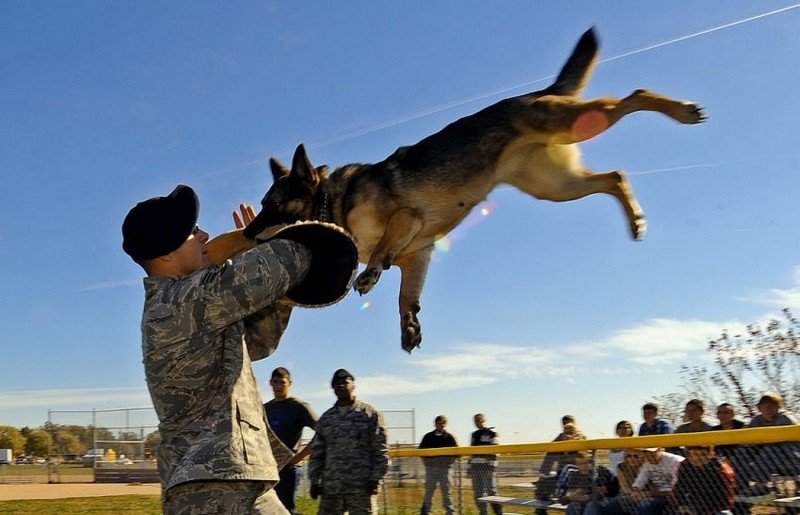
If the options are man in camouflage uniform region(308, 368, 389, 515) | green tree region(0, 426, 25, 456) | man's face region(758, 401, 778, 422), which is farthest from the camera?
green tree region(0, 426, 25, 456)

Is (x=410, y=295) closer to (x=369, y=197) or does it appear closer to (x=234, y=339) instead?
(x=369, y=197)

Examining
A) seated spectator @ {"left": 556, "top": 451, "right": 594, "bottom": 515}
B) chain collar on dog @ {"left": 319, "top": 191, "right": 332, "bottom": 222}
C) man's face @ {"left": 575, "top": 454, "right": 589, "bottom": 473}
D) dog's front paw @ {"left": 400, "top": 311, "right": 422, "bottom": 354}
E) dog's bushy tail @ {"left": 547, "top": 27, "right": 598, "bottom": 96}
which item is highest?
dog's bushy tail @ {"left": 547, "top": 27, "right": 598, "bottom": 96}

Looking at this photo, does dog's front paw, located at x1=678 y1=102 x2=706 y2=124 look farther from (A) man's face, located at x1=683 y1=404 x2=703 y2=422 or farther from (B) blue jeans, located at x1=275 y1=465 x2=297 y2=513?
(B) blue jeans, located at x1=275 y1=465 x2=297 y2=513

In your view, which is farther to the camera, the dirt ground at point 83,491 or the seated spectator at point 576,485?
the dirt ground at point 83,491

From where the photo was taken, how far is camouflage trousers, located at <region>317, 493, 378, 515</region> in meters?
7.87

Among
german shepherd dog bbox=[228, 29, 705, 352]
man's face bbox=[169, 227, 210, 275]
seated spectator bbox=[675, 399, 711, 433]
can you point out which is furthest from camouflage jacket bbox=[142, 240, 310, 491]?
seated spectator bbox=[675, 399, 711, 433]

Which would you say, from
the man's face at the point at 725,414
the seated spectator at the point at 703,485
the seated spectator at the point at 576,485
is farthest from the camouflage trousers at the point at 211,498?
the man's face at the point at 725,414

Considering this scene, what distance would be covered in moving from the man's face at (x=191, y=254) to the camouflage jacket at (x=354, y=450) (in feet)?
17.8

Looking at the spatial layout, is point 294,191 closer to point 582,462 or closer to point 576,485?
point 582,462

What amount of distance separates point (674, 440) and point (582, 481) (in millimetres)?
1220

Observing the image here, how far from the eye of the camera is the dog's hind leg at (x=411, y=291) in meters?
5.19

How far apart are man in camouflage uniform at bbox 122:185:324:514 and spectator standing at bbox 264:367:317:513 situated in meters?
5.77

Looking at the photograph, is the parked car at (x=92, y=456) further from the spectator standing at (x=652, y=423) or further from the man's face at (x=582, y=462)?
the man's face at (x=582, y=462)

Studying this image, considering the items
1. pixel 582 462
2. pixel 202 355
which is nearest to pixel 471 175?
pixel 582 462
